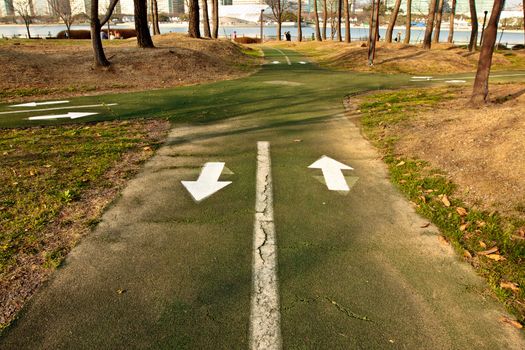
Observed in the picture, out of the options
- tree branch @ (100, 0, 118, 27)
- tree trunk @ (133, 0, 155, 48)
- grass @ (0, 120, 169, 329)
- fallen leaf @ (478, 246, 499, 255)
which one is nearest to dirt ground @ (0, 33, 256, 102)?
tree trunk @ (133, 0, 155, 48)

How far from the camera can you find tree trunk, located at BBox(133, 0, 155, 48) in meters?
19.4

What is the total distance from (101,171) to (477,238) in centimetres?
566

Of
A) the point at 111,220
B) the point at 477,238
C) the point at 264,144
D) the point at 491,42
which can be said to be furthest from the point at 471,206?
the point at 491,42

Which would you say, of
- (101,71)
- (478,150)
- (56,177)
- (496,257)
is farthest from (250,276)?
(101,71)

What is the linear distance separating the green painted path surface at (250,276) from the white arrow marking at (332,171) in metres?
0.15

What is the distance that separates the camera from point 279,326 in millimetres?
3000

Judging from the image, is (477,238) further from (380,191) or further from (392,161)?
(392,161)

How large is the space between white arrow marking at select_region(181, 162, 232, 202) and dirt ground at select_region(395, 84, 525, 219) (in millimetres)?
3618

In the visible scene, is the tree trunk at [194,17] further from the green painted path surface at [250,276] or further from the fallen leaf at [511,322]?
the fallen leaf at [511,322]

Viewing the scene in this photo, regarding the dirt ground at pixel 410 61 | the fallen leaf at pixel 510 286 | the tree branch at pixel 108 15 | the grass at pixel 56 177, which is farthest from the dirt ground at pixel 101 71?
the fallen leaf at pixel 510 286

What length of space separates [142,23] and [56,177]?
55.0 feet

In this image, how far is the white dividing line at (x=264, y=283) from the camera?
2891 mm

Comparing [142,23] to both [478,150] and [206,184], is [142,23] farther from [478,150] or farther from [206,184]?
[478,150]

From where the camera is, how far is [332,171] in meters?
6.37
